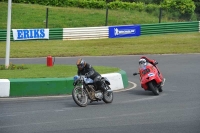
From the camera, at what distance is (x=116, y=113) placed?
1277cm

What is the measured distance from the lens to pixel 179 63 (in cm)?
2458

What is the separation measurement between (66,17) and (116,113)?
1128 inches

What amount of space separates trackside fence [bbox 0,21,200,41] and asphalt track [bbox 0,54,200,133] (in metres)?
16.7

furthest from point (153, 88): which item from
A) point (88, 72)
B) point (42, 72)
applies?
point (42, 72)

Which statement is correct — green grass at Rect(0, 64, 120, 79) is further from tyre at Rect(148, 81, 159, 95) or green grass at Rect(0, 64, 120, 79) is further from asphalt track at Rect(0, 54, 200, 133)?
tyre at Rect(148, 81, 159, 95)

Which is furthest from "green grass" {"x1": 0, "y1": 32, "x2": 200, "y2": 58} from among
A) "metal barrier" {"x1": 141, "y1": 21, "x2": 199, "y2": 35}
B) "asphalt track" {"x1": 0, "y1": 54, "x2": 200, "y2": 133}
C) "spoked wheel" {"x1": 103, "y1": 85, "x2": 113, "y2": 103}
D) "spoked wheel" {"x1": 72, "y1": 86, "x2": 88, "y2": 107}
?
"spoked wheel" {"x1": 72, "y1": 86, "x2": 88, "y2": 107}

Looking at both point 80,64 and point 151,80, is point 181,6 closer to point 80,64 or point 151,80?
point 151,80

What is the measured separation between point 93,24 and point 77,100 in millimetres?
26584

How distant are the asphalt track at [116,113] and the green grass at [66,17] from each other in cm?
2132

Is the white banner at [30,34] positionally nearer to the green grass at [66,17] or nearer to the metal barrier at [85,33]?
the metal barrier at [85,33]

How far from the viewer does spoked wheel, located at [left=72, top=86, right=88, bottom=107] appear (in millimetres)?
13663

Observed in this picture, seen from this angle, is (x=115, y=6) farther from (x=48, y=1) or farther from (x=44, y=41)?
(x=44, y=41)

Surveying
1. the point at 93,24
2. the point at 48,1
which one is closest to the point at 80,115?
the point at 93,24

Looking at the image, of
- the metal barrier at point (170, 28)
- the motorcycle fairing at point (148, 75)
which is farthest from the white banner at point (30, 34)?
the motorcycle fairing at point (148, 75)
